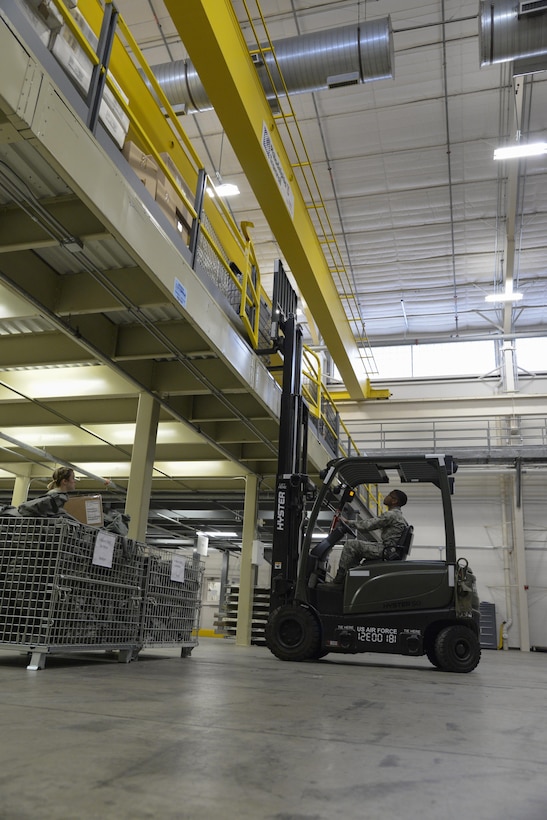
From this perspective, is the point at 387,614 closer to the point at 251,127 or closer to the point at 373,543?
the point at 373,543

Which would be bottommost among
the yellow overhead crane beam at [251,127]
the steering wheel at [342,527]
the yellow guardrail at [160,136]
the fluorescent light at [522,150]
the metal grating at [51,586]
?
the metal grating at [51,586]

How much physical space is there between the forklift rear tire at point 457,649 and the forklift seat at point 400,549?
0.93m

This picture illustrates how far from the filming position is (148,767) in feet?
6.09

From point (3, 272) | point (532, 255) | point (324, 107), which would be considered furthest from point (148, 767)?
point (532, 255)

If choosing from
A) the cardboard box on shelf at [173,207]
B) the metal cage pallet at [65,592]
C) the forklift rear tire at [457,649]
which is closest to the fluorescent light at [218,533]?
the forklift rear tire at [457,649]

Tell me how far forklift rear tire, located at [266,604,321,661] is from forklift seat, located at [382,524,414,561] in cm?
113

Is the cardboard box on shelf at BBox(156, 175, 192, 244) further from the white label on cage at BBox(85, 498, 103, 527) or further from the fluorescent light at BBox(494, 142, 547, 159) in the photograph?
the fluorescent light at BBox(494, 142, 547, 159)

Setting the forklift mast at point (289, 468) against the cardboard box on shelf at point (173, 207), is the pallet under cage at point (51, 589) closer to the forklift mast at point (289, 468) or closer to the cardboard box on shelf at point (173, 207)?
the forklift mast at point (289, 468)

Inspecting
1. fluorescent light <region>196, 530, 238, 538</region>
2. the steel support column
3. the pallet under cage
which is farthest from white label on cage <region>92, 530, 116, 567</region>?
the steel support column

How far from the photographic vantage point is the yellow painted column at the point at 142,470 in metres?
7.82

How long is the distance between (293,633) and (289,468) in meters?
2.18

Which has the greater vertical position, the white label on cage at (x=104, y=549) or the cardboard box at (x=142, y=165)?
the cardboard box at (x=142, y=165)

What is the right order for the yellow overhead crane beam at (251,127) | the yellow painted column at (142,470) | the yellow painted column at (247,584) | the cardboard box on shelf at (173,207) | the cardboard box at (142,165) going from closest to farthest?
the cardboard box at (142,165) → the cardboard box on shelf at (173,207) → the yellow overhead crane beam at (251,127) → the yellow painted column at (142,470) → the yellow painted column at (247,584)

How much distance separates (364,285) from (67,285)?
15034mm
